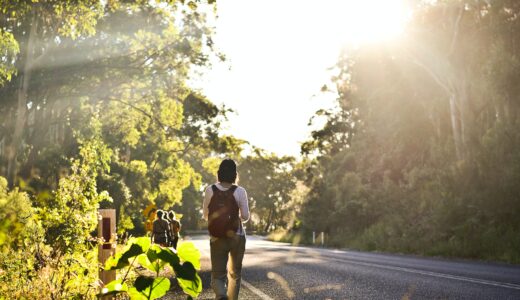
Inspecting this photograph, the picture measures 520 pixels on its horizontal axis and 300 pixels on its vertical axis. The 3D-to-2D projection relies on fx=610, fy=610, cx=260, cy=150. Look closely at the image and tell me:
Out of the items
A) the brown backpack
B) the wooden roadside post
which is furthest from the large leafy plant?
the wooden roadside post

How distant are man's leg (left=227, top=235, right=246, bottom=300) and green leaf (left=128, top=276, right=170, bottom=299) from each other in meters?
3.43

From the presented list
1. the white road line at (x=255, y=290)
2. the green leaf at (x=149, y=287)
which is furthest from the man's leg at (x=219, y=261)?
the green leaf at (x=149, y=287)

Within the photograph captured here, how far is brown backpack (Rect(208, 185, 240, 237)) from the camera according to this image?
21.8 ft

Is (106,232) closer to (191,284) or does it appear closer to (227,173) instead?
(227,173)

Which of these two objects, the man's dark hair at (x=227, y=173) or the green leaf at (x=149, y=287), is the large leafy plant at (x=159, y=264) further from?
the man's dark hair at (x=227, y=173)

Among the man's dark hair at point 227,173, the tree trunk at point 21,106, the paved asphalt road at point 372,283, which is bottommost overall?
the paved asphalt road at point 372,283

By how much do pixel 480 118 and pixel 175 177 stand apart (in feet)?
59.3

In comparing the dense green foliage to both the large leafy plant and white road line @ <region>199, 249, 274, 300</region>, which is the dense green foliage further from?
the large leafy plant

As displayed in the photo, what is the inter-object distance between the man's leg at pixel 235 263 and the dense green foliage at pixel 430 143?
1413 centimetres

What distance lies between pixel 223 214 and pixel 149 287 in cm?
333

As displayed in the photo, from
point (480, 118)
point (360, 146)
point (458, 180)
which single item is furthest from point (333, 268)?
point (360, 146)

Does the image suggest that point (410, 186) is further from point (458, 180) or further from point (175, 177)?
point (175, 177)

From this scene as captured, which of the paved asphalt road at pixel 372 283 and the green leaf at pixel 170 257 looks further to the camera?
the paved asphalt road at pixel 372 283

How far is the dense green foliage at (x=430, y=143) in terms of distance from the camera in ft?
76.2
